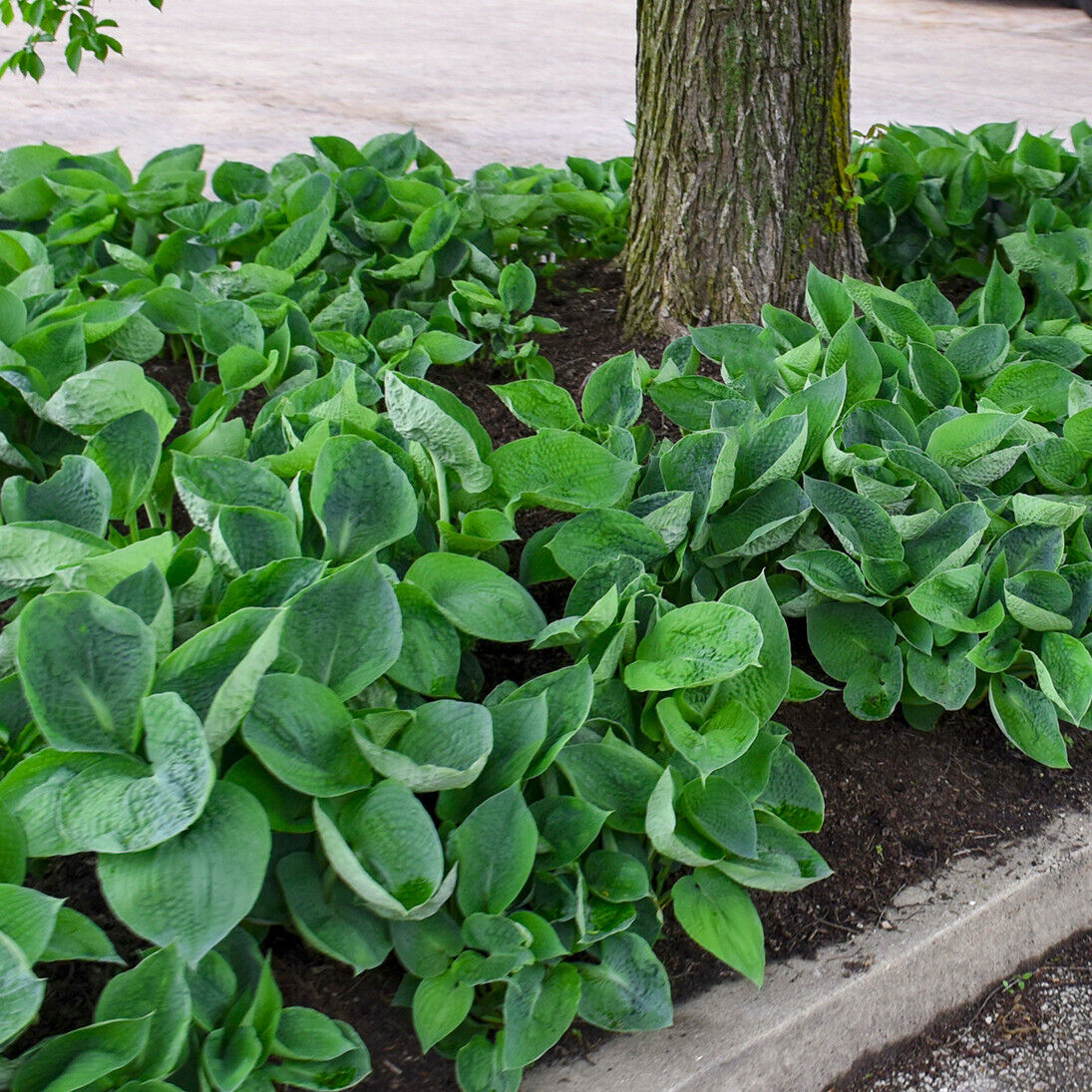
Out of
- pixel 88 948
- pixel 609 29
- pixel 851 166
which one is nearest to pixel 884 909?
pixel 88 948

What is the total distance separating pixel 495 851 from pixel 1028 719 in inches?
36.1

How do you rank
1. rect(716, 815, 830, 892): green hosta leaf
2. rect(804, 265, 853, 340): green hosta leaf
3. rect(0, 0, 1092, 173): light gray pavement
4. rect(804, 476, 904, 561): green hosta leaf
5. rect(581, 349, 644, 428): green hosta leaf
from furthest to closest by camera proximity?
rect(0, 0, 1092, 173): light gray pavement, rect(804, 265, 853, 340): green hosta leaf, rect(581, 349, 644, 428): green hosta leaf, rect(804, 476, 904, 561): green hosta leaf, rect(716, 815, 830, 892): green hosta leaf

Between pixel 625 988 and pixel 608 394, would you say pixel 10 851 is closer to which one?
pixel 625 988

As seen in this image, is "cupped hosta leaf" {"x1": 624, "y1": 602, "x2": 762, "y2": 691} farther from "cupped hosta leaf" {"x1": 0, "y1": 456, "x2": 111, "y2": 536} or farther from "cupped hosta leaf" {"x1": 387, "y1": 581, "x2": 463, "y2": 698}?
"cupped hosta leaf" {"x1": 0, "y1": 456, "x2": 111, "y2": 536}

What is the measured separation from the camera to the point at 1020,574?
1.77 m

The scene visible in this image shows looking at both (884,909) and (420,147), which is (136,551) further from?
(420,147)

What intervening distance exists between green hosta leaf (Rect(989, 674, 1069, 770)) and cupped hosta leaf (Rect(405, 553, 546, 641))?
76 cm

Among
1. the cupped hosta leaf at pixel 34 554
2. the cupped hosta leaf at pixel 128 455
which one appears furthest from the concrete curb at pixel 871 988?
the cupped hosta leaf at pixel 128 455

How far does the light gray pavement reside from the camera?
740cm

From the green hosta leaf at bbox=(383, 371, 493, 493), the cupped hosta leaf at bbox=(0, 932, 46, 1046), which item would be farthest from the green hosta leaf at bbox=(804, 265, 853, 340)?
the cupped hosta leaf at bbox=(0, 932, 46, 1046)

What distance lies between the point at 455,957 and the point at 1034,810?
98 cm

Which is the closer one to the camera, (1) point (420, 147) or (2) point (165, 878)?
(2) point (165, 878)

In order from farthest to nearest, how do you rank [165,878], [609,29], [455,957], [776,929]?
[609,29]
[776,929]
[455,957]
[165,878]

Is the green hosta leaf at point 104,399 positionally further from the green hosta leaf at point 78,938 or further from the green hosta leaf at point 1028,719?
the green hosta leaf at point 1028,719
